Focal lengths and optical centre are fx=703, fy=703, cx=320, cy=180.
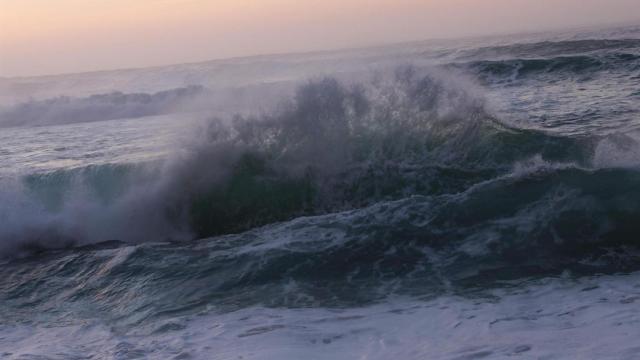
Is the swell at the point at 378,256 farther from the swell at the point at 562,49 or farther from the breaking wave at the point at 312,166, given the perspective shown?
the swell at the point at 562,49

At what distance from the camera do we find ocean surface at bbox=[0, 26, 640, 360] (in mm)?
4719

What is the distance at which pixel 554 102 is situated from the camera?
568 inches

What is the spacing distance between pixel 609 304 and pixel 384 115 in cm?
569

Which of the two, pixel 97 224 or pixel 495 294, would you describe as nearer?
pixel 495 294

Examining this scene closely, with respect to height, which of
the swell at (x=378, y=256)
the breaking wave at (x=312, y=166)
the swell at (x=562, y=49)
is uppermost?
the swell at (x=562, y=49)

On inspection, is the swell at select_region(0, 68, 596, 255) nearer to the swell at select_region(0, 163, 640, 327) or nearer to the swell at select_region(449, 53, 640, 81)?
the swell at select_region(0, 163, 640, 327)

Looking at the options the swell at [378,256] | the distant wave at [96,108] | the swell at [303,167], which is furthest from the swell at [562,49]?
the swell at [378,256]

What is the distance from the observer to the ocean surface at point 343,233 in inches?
186

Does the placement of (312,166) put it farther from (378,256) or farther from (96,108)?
(96,108)

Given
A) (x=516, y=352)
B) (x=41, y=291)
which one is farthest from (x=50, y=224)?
(x=516, y=352)

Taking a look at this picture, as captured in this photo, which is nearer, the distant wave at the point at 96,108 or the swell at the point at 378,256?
the swell at the point at 378,256

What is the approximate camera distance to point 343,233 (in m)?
7.03

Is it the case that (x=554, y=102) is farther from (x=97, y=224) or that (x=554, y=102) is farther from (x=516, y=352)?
(x=516, y=352)

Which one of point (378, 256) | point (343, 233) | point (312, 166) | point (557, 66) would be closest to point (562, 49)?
point (557, 66)
